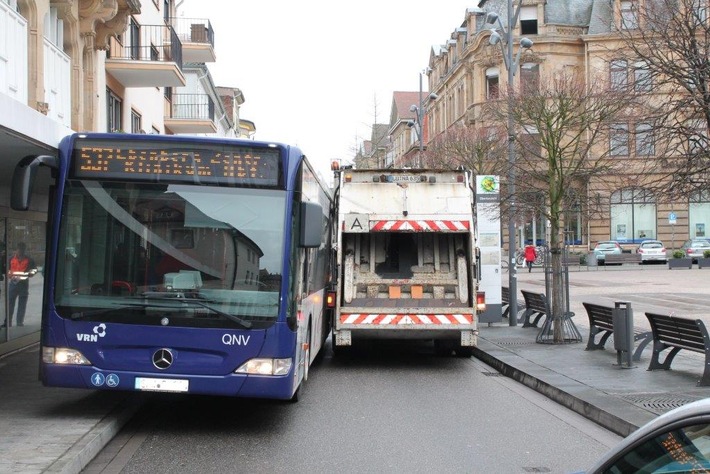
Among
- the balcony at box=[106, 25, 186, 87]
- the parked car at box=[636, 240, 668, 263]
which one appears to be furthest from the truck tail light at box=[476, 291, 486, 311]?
the parked car at box=[636, 240, 668, 263]

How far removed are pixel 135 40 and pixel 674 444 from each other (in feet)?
74.9

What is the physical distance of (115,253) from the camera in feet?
26.2

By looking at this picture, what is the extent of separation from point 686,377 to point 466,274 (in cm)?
385

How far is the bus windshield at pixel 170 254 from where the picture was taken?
25.7 ft

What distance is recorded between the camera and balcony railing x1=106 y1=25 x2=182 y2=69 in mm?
21188

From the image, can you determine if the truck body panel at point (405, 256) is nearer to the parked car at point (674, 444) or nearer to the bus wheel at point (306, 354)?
the bus wheel at point (306, 354)

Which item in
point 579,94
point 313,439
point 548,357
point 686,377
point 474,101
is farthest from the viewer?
point 474,101

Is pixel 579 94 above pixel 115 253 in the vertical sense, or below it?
above

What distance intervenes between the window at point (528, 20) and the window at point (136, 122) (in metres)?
37.8

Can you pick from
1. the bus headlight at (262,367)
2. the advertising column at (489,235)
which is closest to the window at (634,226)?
the advertising column at (489,235)

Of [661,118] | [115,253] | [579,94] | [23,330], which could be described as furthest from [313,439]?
[579,94]

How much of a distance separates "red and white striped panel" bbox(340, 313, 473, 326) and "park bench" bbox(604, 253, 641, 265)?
134ft

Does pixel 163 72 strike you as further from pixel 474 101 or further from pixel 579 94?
pixel 474 101

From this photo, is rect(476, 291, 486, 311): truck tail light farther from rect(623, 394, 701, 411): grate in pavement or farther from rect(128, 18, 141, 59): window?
rect(128, 18, 141, 59): window
